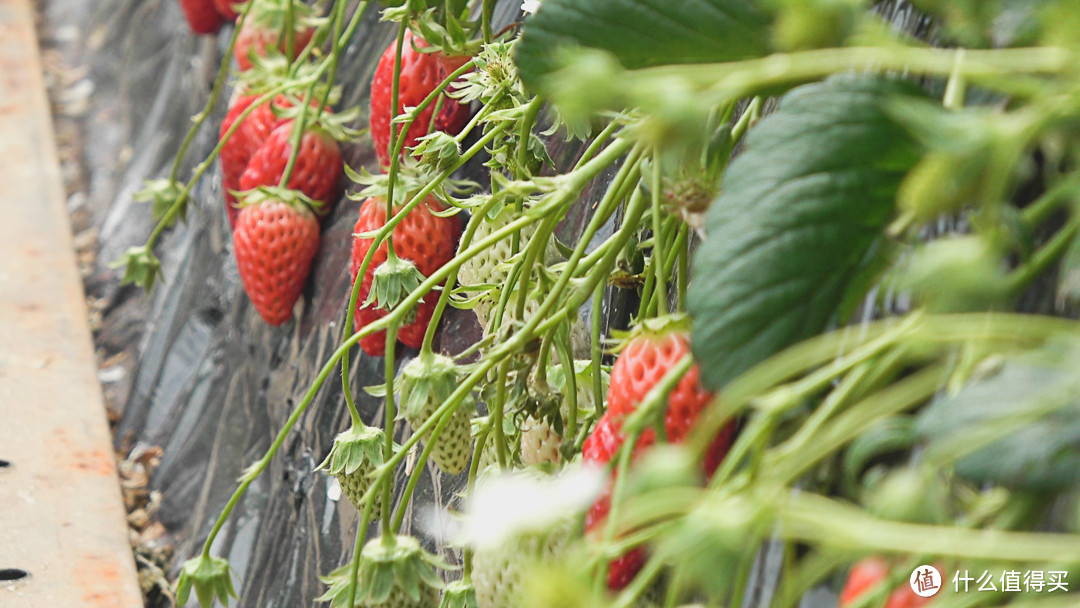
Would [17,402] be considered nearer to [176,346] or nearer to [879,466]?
[176,346]

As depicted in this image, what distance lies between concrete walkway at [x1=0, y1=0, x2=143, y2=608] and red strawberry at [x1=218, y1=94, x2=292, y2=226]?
329 mm

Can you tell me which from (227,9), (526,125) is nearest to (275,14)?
(227,9)

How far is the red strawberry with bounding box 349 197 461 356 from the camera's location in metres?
0.77

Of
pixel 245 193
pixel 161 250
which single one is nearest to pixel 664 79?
pixel 245 193

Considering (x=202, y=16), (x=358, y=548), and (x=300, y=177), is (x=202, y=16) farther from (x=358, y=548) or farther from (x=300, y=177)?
(x=358, y=548)

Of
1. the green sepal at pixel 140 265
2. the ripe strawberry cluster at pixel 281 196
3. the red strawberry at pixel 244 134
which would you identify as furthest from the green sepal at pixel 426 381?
the green sepal at pixel 140 265

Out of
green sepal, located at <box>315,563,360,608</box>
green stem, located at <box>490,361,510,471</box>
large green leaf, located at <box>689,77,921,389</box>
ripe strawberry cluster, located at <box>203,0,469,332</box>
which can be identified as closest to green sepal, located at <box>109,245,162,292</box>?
ripe strawberry cluster, located at <box>203,0,469,332</box>

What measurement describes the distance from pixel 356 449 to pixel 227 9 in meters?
1.10

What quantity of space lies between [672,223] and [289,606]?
62 centimetres

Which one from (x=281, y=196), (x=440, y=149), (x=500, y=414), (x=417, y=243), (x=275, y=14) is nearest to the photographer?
(x=500, y=414)

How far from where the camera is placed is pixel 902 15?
466mm

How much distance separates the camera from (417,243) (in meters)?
0.77

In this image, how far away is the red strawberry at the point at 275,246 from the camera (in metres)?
1.03

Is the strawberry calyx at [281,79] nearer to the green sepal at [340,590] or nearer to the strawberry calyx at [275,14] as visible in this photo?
the strawberry calyx at [275,14]
